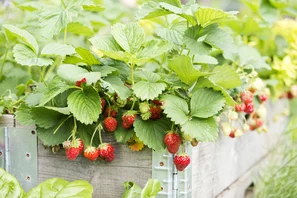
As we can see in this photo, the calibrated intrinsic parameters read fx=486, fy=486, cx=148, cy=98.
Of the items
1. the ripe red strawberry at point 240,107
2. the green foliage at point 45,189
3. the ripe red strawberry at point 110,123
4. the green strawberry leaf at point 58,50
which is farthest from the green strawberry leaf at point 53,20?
the ripe red strawberry at point 240,107

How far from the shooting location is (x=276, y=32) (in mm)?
2115

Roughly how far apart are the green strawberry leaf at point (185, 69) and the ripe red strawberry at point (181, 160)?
0.17 metres

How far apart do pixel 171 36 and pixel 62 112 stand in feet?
1.09

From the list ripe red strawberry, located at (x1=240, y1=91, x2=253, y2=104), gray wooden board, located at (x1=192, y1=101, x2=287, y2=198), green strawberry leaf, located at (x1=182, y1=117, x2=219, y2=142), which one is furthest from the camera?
ripe red strawberry, located at (x1=240, y1=91, x2=253, y2=104)

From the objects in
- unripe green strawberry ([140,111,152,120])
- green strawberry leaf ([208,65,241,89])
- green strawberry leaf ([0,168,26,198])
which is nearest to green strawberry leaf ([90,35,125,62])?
unripe green strawberry ([140,111,152,120])

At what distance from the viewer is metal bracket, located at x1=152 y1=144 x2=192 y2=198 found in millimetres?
1136

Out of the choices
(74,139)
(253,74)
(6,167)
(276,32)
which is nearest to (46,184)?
(74,139)

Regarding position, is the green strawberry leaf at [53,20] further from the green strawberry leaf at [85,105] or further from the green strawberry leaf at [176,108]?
the green strawberry leaf at [176,108]

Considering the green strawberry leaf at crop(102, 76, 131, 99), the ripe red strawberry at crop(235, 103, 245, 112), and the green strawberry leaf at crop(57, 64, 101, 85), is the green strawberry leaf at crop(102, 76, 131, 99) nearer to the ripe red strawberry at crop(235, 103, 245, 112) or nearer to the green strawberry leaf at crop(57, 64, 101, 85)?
the green strawberry leaf at crop(57, 64, 101, 85)

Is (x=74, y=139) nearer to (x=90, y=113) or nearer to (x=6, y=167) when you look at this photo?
(x=90, y=113)

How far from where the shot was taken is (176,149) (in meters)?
1.08

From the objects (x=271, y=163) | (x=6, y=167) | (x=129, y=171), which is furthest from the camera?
(x=271, y=163)

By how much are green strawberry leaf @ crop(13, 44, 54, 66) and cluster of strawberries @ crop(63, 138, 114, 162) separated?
0.19 meters

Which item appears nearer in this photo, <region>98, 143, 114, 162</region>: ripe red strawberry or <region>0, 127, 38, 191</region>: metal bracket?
<region>98, 143, 114, 162</region>: ripe red strawberry
